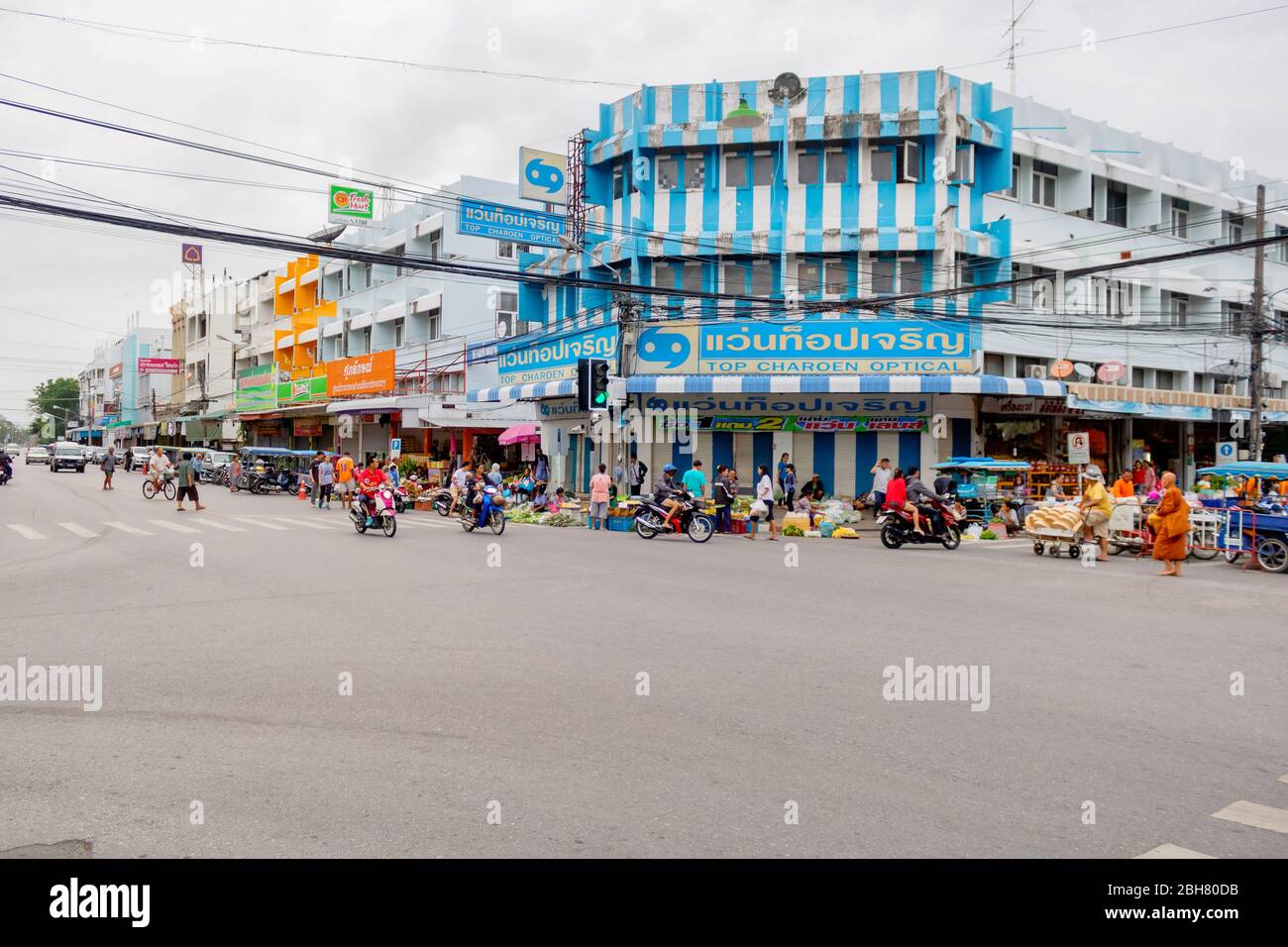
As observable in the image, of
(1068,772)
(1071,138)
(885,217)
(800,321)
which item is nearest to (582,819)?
(1068,772)

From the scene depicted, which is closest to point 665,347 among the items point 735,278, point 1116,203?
point 735,278

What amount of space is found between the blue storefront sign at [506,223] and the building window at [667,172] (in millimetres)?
8059

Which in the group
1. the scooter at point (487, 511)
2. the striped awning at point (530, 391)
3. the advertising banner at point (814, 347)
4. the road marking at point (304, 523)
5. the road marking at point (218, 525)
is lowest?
the road marking at point (304, 523)

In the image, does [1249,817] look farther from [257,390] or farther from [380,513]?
[257,390]

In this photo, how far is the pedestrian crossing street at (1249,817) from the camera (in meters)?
4.07

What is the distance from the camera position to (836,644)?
8422mm

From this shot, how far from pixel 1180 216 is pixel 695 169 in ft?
66.7

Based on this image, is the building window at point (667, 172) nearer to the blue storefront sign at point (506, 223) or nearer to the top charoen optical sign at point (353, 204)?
the blue storefront sign at point (506, 223)

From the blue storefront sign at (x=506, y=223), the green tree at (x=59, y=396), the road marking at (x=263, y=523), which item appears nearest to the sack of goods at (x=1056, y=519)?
the blue storefront sign at (x=506, y=223)

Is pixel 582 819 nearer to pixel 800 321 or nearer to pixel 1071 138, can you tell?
pixel 800 321

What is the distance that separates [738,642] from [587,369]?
13.4 meters

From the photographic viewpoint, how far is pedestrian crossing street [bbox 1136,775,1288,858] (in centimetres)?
407

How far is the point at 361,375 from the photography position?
43156 mm

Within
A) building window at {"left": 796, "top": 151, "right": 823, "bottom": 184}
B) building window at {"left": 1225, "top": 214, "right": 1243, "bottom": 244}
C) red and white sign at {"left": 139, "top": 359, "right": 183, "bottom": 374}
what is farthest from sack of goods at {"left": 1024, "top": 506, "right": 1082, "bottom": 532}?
red and white sign at {"left": 139, "top": 359, "right": 183, "bottom": 374}
